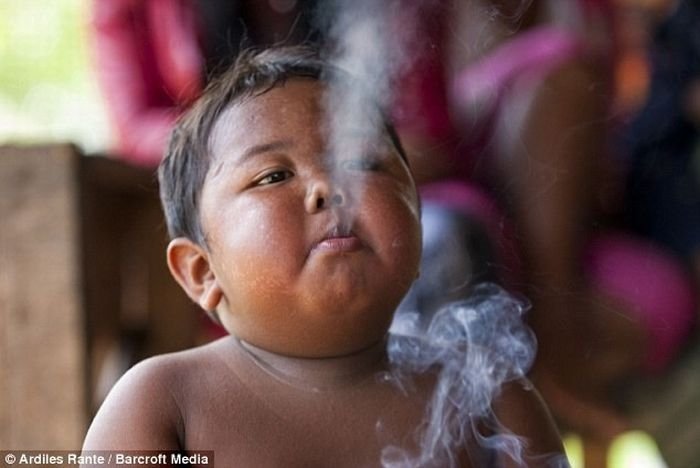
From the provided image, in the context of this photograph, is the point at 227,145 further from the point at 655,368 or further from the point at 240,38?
the point at 655,368

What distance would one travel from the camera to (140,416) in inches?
38.6

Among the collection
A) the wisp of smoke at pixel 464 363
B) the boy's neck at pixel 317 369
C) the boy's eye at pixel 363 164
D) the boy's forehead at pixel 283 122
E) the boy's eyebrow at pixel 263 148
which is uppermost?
the boy's forehead at pixel 283 122

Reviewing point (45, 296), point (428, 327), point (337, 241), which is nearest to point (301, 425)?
point (337, 241)

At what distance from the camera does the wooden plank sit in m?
1.41

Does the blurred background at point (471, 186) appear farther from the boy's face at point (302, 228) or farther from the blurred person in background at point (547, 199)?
the boy's face at point (302, 228)

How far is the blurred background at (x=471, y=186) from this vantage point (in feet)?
4.60

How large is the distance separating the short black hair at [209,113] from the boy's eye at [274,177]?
7cm

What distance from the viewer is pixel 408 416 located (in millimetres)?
1030

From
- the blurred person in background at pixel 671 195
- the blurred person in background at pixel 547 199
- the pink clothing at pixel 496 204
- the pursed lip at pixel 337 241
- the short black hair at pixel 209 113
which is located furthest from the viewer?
the blurred person in background at pixel 671 195

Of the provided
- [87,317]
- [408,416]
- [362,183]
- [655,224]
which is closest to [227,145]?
[362,183]

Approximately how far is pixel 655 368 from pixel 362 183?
84 centimetres

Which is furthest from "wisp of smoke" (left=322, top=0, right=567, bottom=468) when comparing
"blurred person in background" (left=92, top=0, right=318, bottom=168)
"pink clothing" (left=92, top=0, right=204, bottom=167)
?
"pink clothing" (left=92, top=0, right=204, bottom=167)

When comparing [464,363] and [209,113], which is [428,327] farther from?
[209,113]

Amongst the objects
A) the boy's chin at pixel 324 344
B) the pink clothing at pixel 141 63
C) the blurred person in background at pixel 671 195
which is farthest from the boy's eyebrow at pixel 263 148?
the blurred person in background at pixel 671 195
